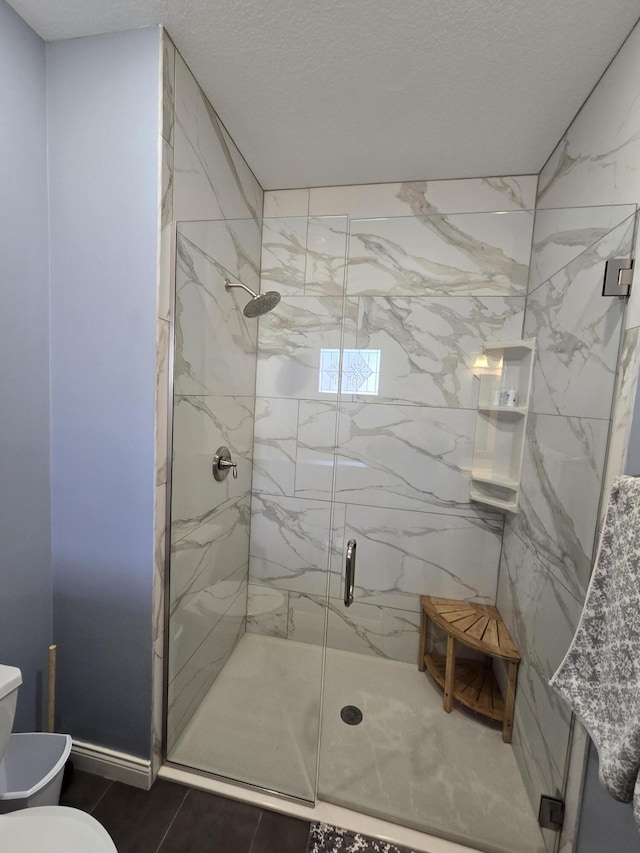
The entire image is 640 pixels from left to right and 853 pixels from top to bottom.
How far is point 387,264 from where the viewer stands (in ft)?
5.44

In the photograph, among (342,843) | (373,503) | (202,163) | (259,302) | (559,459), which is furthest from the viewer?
(373,503)

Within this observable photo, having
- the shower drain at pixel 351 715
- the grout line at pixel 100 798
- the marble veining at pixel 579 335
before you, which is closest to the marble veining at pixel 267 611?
the shower drain at pixel 351 715

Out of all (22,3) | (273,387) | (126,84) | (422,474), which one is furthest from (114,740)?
(22,3)

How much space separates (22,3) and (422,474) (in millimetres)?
2047

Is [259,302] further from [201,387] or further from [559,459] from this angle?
[559,459]

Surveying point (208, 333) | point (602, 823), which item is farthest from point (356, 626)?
point (208, 333)

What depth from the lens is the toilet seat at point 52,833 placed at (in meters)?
0.72

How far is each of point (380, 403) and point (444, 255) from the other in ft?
2.61

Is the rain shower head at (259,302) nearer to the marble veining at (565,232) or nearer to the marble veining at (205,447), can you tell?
the marble veining at (205,447)

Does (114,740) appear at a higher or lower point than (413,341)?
lower

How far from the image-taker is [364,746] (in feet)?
4.51

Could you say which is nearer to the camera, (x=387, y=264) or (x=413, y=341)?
(x=413, y=341)

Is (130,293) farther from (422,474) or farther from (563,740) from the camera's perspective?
(563,740)

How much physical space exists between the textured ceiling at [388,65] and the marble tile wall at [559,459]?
1.33ft
